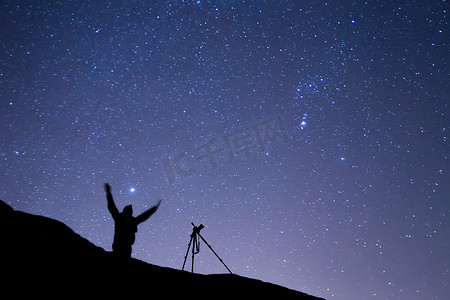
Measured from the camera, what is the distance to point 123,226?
5621 mm

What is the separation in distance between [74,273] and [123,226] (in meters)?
1.64

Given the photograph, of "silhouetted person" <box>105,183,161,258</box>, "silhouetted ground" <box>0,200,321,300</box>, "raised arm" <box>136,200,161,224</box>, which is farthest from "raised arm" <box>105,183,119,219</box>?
"silhouetted ground" <box>0,200,321,300</box>

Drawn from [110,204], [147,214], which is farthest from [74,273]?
[147,214]

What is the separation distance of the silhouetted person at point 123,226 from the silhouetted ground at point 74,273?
0.66 m

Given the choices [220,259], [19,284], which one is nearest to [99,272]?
[19,284]

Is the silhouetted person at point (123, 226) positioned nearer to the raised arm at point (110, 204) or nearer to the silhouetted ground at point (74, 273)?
the raised arm at point (110, 204)

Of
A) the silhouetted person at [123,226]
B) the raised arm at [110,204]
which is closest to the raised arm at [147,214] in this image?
the silhouetted person at [123,226]

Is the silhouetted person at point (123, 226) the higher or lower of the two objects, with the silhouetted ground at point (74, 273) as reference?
higher

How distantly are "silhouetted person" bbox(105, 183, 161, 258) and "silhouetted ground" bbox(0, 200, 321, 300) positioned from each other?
0.66 m

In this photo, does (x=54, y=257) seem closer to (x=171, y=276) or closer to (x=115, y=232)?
(x=115, y=232)

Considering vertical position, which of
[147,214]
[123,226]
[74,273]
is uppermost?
[147,214]

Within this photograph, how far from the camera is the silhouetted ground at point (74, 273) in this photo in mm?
3684

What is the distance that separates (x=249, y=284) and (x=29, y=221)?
13.5ft

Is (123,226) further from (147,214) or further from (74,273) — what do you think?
(74,273)
